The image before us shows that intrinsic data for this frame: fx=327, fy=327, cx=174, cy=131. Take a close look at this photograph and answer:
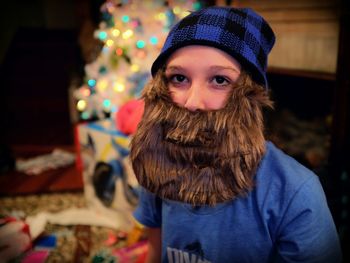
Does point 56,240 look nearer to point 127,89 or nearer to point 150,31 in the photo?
point 127,89

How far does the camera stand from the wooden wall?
1.39 meters

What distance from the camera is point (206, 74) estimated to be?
616mm

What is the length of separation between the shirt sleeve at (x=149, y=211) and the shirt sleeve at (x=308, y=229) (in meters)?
0.31

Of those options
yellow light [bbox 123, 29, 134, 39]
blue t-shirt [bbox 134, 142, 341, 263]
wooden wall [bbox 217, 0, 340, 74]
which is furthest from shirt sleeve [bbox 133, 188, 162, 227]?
yellow light [bbox 123, 29, 134, 39]

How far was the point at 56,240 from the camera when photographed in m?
1.45

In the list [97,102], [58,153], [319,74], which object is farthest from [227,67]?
[58,153]

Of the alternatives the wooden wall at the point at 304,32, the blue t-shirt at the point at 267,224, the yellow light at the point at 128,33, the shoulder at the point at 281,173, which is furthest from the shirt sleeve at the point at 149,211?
the yellow light at the point at 128,33

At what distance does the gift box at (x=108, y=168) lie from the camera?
147 cm

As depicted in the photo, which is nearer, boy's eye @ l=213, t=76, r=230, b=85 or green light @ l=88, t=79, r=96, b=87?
boy's eye @ l=213, t=76, r=230, b=85

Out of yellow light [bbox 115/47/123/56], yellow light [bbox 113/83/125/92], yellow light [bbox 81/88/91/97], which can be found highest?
yellow light [bbox 115/47/123/56]

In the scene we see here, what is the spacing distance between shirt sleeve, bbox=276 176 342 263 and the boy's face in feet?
0.74

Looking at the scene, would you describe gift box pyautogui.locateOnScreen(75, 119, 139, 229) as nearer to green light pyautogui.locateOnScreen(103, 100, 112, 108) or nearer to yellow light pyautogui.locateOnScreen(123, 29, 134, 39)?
green light pyautogui.locateOnScreen(103, 100, 112, 108)

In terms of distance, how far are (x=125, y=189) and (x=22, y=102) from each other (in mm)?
2735

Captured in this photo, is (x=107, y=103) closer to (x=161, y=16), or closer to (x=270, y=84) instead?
(x=161, y=16)
